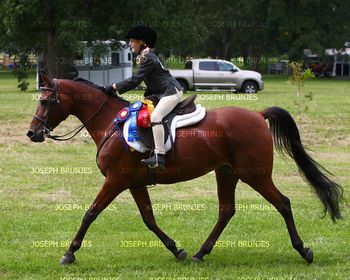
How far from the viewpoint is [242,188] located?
1283 cm

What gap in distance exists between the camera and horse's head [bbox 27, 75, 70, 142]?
801 centimetres

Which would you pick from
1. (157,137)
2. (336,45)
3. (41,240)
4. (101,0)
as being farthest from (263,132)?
(336,45)

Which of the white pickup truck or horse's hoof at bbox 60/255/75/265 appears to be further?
the white pickup truck

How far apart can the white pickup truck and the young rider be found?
31.7 meters

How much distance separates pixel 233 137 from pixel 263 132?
0.35 meters

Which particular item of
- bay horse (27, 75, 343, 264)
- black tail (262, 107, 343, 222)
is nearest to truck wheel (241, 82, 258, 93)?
black tail (262, 107, 343, 222)

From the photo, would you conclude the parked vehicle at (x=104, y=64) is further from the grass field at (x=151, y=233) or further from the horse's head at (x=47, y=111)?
the horse's head at (x=47, y=111)

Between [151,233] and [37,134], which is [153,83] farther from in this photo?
[151,233]

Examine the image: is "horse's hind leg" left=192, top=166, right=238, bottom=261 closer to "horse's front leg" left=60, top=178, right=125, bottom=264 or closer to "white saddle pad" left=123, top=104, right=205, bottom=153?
"white saddle pad" left=123, top=104, right=205, bottom=153

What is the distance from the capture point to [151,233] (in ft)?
30.7

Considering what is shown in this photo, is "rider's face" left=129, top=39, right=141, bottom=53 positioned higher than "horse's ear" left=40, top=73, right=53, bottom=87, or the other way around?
"rider's face" left=129, top=39, right=141, bottom=53

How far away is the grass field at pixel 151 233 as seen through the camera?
7570 millimetres

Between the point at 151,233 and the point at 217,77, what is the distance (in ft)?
102

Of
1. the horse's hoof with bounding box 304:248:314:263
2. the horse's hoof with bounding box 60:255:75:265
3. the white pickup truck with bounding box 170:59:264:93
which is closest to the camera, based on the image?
the horse's hoof with bounding box 60:255:75:265
